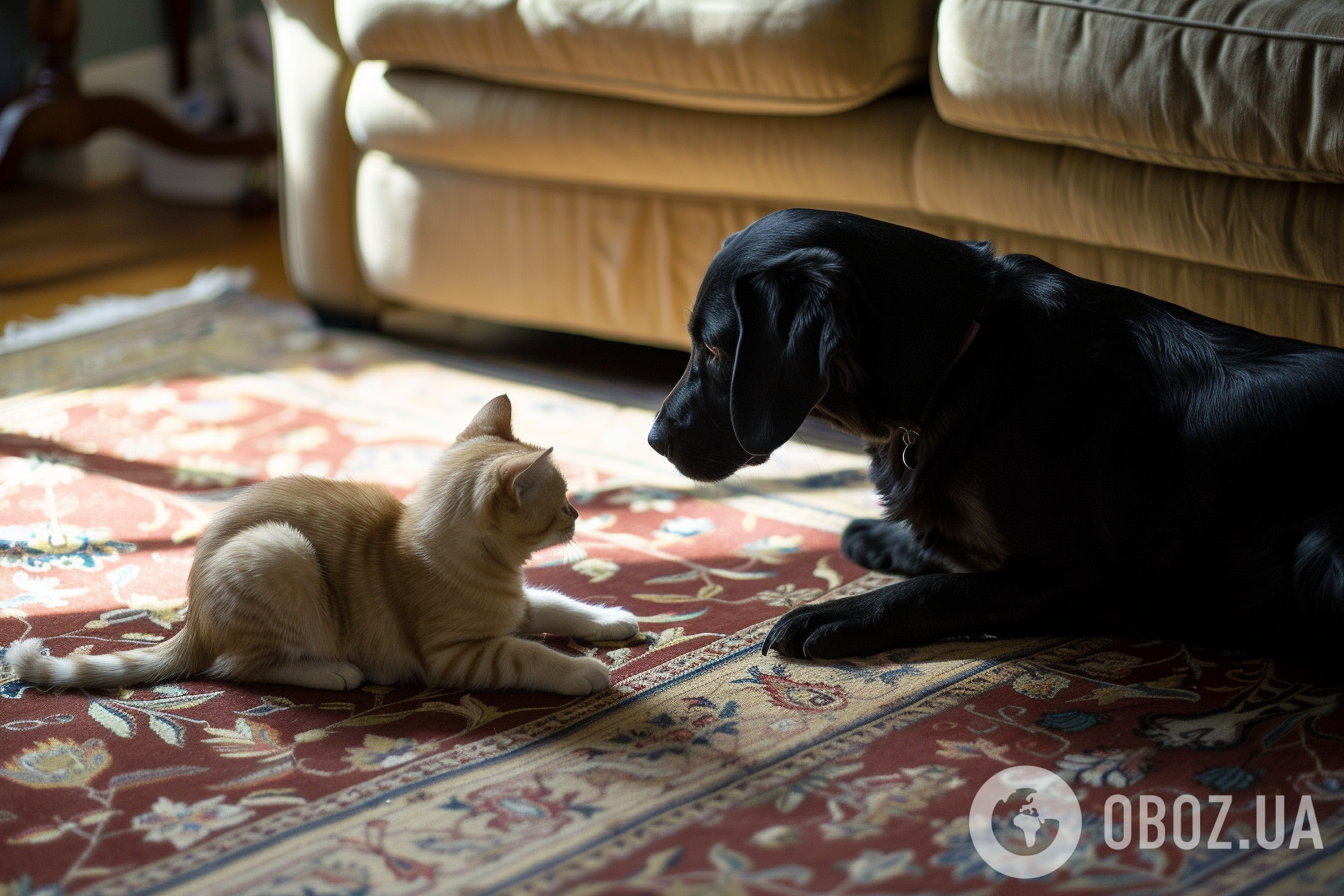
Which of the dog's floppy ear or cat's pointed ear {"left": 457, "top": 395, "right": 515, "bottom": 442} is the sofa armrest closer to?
cat's pointed ear {"left": 457, "top": 395, "right": 515, "bottom": 442}

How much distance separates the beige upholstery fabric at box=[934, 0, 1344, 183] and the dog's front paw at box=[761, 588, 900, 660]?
2.69ft

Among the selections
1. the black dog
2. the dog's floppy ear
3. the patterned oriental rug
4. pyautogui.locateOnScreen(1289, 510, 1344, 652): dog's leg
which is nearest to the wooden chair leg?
the patterned oriental rug

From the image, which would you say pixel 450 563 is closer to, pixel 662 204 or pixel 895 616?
pixel 895 616

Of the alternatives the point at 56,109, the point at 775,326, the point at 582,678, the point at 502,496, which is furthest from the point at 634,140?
the point at 56,109

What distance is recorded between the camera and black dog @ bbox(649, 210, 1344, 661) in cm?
148

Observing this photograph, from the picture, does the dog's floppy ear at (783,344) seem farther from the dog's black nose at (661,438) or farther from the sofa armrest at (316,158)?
the sofa armrest at (316,158)

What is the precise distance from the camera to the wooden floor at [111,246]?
314 cm

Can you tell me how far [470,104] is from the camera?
251 cm

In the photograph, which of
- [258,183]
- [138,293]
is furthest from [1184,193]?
[258,183]

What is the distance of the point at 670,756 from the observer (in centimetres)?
138

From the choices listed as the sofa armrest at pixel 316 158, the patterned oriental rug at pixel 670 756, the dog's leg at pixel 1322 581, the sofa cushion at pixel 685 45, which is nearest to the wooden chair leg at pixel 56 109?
the sofa armrest at pixel 316 158

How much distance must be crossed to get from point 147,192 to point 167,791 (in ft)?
10.4

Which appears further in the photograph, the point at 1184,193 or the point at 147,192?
the point at 147,192

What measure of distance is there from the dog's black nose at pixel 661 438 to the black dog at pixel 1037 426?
8cm
